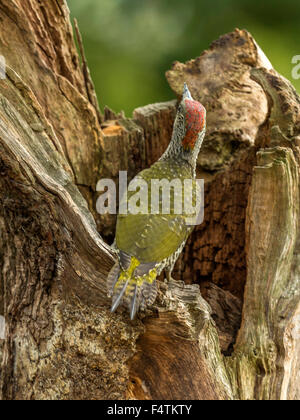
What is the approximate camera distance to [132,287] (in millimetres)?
2035

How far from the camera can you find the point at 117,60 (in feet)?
11.9

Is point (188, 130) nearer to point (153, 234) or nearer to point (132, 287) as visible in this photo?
point (153, 234)

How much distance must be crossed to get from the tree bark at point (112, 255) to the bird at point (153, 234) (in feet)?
0.29

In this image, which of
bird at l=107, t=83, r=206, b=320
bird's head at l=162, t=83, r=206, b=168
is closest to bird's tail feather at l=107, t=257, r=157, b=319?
bird at l=107, t=83, r=206, b=320

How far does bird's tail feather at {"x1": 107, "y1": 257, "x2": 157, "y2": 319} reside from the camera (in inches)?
78.5

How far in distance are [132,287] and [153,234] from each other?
0.30m

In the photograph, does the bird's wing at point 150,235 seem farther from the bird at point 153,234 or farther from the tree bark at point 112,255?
the tree bark at point 112,255

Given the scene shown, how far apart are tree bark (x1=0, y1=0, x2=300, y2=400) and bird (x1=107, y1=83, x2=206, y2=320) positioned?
0.29 ft

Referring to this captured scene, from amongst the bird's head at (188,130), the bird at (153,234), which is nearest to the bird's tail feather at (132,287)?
the bird at (153,234)

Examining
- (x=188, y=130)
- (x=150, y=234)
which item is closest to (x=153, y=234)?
(x=150, y=234)

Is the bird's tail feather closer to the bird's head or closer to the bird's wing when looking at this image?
the bird's wing

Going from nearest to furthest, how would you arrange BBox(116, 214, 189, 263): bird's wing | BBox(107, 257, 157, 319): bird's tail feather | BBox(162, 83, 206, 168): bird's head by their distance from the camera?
BBox(107, 257, 157, 319): bird's tail feather, BBox(116, 214, 189, 263): bird's wing, BBox(162, 83, 206, 168): bird's head
